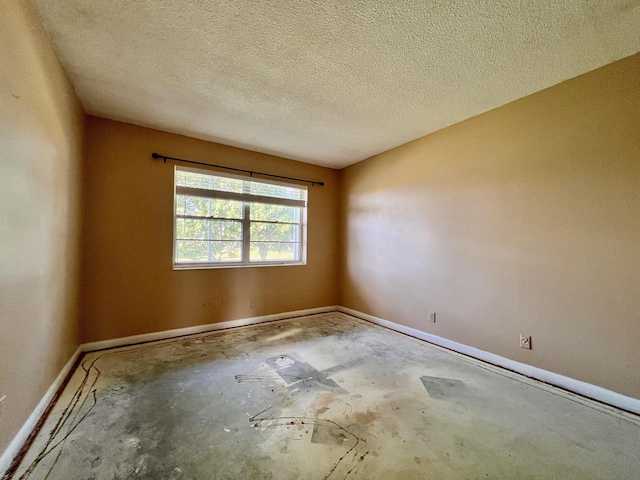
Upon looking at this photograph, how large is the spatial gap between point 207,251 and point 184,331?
3.40 feet

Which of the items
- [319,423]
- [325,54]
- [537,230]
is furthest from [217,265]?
[537,230]

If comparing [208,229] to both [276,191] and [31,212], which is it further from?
[31,212]

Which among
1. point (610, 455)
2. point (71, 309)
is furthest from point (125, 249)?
point (610, 455)

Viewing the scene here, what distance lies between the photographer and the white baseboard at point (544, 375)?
1.86 metres

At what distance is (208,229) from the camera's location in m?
3.53

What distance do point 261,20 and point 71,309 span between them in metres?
2.89

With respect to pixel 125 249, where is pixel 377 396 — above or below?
below

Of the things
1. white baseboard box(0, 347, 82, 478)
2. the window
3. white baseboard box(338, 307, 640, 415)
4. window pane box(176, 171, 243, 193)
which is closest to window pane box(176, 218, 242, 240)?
the window

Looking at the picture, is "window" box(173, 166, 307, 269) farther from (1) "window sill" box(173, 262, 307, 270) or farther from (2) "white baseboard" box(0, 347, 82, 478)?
(2) "white baseboard" box(0, 347, 82, 478)

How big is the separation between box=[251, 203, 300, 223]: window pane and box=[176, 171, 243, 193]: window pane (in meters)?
0.37

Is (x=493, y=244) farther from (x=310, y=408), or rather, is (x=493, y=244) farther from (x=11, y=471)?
(x=11, y=471)

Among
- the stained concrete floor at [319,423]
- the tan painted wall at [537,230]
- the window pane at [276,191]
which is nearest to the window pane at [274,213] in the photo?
the window pane at [276,191]

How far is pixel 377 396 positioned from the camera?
6.51 ft

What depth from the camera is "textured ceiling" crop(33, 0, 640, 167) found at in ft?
5.01
